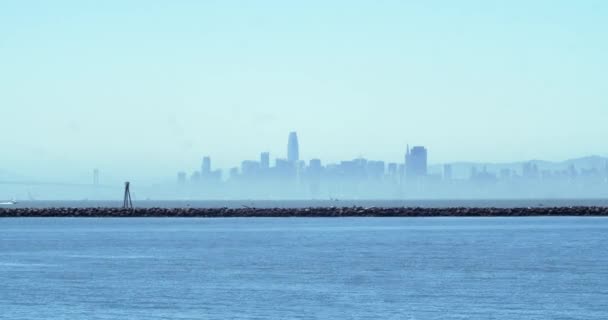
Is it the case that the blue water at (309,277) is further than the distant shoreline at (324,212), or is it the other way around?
the distant shoreline at (324,212)

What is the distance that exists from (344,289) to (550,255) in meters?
18.9

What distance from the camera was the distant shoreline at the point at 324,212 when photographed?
374 ft

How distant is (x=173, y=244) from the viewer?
68.8m

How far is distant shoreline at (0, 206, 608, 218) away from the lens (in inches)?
4491

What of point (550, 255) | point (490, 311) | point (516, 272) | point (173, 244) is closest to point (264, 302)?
point (490, 311)

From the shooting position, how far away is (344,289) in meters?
40.2

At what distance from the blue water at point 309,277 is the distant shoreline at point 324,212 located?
37.6 meters

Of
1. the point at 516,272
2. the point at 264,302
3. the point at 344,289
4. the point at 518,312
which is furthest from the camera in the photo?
the point at 516,272

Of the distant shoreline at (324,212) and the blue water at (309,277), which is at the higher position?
the distant shoreline at (324,212)

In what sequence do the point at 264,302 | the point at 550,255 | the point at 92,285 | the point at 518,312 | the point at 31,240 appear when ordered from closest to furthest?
the point at 518,312 → the point at 264,302 → the point at 92,285 → the point at 550,255 → the point at 31,240

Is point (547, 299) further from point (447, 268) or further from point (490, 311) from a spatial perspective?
point (447, 268)

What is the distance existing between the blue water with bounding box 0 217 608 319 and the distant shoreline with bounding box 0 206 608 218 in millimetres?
37563

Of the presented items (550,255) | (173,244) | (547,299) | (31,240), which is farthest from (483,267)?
(31,240)

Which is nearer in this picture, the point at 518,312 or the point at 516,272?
the point at 518,312
